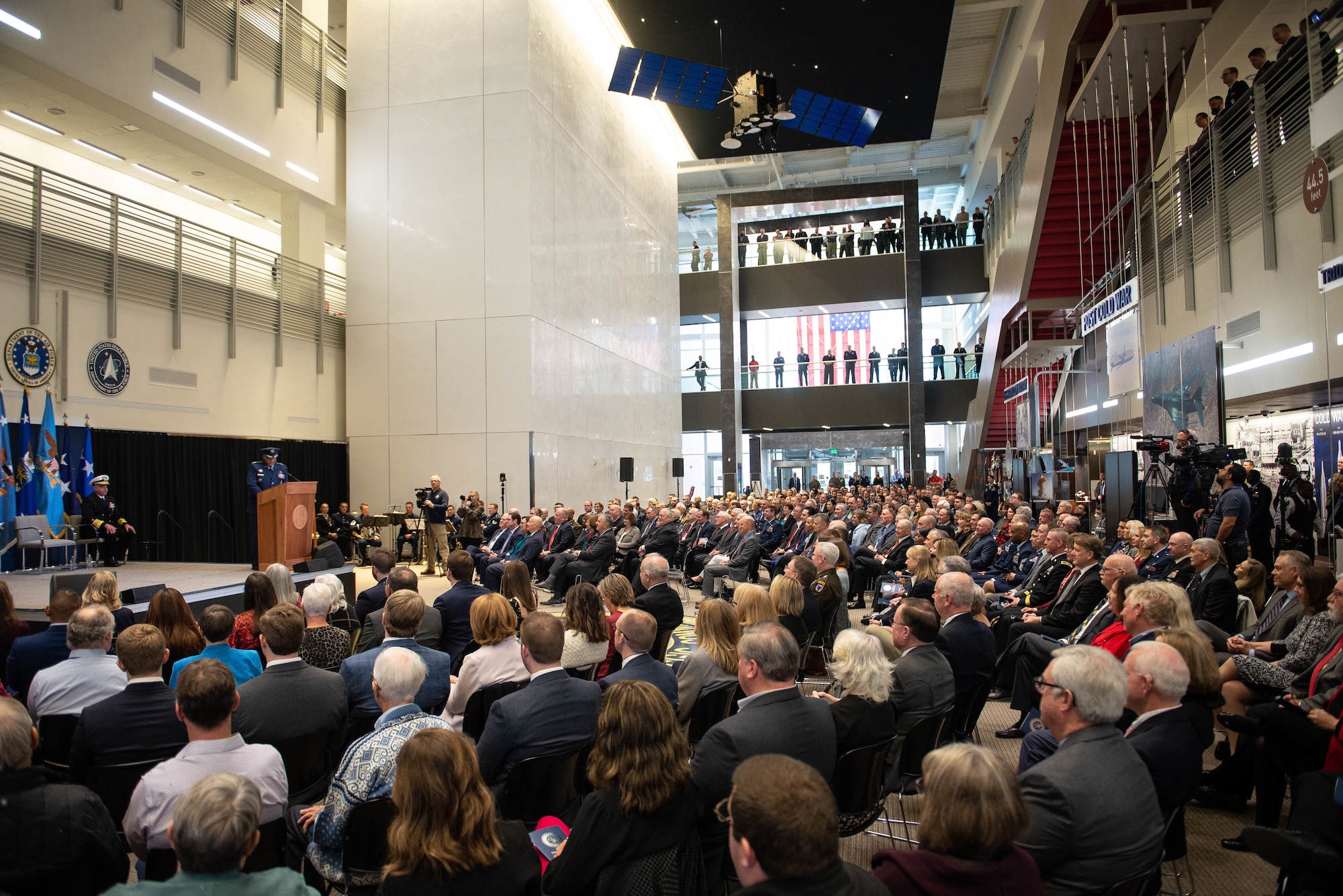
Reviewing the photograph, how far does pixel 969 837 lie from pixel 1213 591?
3968 millimetres

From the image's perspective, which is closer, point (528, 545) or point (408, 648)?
point (408, 648)

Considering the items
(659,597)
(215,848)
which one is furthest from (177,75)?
(215,848)

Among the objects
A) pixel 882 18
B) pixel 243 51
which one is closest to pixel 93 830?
pixel 243 51

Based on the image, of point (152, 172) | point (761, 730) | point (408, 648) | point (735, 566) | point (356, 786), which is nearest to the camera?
point (356, 786)

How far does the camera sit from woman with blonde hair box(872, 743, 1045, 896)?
1.64 m

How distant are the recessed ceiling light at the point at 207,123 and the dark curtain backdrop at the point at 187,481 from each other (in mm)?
4628

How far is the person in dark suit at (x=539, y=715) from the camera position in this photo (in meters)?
2.63

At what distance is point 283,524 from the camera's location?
8.95m

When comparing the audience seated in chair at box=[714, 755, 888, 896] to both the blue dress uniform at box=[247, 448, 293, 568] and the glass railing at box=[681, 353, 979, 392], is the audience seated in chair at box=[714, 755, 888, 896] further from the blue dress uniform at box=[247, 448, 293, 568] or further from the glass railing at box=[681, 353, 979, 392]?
the glass railing at box=[681, 353, 979, 392]

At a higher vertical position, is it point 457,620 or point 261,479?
point 261,479

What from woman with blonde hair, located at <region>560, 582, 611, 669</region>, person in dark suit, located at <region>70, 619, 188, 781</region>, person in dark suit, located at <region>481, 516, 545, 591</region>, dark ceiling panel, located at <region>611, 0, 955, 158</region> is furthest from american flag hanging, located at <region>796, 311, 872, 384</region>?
person in dark suit, located at <region>70, 619, 188, 781</region>

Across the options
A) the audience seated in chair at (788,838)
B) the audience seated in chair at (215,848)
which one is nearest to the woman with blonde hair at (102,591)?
the audience seated in chair at (215,848)

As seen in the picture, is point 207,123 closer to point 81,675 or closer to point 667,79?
point 667,79

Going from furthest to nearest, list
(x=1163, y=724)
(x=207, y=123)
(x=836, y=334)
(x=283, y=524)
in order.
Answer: (x=836, y=334)
(x=207, y=123)
(x=283, y=524)
(x=1163, y=724)
